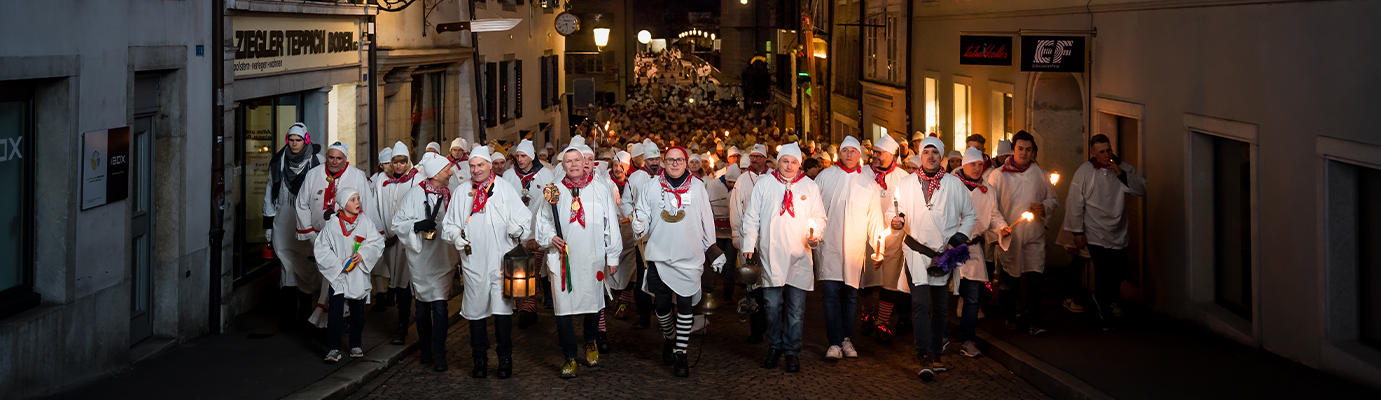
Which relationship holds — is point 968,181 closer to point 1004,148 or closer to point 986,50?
point 1004,148

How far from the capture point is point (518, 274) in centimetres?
947

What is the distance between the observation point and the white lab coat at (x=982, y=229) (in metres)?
10.0

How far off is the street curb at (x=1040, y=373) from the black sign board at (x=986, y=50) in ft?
22.5

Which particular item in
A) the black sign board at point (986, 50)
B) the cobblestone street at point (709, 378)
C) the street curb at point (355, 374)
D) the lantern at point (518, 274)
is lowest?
the cobblestone street at point (709, 378)

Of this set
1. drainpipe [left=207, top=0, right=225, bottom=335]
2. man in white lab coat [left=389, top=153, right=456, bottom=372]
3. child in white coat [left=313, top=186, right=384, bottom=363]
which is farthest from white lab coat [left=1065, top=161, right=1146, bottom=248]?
drainpipe [left=207, top=0, right=225, bottom=335]

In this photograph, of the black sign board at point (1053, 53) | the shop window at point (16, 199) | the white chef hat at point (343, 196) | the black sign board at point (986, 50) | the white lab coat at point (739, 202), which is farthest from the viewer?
the black sign board at point (986, 50)

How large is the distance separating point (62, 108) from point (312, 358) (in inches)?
107

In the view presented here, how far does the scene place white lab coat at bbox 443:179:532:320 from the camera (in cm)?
952

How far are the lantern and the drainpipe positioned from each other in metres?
3.47

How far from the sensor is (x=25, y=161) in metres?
8.88

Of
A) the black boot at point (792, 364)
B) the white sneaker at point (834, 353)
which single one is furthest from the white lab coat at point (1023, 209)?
the black boot at point (792, 364)

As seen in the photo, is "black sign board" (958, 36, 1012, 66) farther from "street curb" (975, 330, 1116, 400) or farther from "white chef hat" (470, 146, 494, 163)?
"white chef hat" (470, 146, 494, 163)

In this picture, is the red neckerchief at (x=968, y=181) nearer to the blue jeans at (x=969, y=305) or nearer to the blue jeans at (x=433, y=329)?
the blue jeans at (x=969, y=305)

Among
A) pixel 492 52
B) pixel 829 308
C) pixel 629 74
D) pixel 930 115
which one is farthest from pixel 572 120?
pixel 629 74
